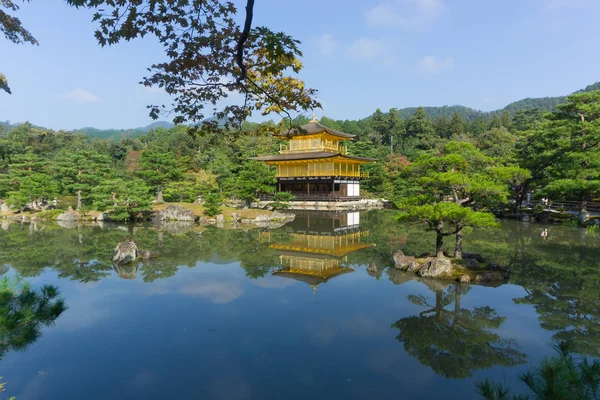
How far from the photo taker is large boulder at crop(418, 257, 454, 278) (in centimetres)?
912

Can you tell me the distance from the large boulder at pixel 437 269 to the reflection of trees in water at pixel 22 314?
7.96m

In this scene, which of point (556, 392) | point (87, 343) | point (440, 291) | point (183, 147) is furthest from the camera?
point (183, 147)

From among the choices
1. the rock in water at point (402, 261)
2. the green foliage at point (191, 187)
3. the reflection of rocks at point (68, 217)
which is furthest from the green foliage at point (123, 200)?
the rock in water at point (402, 261)

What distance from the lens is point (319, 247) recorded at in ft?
45.6

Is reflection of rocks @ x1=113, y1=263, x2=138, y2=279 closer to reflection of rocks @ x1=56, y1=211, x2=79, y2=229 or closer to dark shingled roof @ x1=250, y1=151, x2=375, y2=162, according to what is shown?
reflection of rocks @ x1=56, y1=211, x2=79, y2=229

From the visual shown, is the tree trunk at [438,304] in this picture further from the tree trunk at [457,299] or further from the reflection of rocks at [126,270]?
the reflection of rocks at [126,270]

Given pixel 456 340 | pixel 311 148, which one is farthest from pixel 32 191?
pixel 456 340

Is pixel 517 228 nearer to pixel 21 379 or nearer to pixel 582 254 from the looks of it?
pixel 582 254

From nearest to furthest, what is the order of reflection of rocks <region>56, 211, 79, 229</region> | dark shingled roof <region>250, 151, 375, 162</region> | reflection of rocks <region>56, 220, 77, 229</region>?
1. reflection of rocks <region>56, 220, 77, 229</region>
2. reflection of rocks <region>56, 211, 79, 229</region>
3. dark shingled roof <region>250, 151, 375, 162</region>

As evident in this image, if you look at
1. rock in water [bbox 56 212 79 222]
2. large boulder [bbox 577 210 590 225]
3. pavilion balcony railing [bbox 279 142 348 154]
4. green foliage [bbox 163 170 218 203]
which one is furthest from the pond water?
pavilion balcony railing [bbox 279 142 348 154]

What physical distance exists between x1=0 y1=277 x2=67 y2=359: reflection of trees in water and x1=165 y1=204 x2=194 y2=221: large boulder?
17.9 m

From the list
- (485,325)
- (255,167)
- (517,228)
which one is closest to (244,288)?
A: (485,325)

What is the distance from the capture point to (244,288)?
8.48 meters

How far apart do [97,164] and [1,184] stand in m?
6.62
